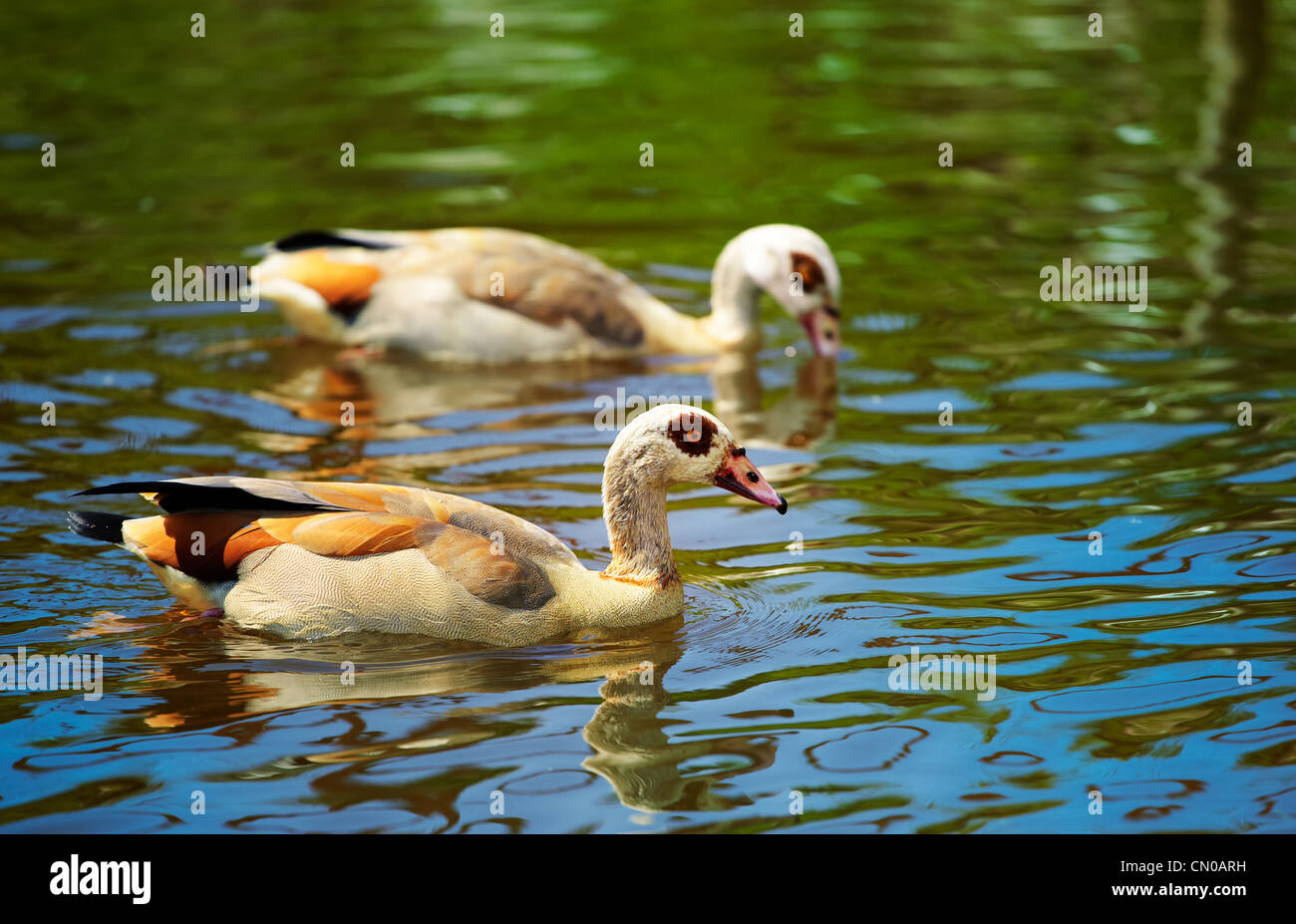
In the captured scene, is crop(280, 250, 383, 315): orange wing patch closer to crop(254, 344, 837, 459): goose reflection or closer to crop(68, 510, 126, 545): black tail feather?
crop(254, 344, 837, 459): goose reflection

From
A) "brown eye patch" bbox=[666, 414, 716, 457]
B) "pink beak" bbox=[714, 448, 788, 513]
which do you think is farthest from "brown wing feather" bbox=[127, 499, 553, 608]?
"pink beak" bbox=[714, 448, 788, 513]

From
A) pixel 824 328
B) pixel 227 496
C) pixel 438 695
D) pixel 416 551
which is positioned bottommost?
pixel 438 695

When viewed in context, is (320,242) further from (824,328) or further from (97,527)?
(97,527)

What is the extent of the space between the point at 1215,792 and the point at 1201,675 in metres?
1.02

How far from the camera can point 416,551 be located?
8.02m

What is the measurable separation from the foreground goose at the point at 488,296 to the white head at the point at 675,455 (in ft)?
15.1

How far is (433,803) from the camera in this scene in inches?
260

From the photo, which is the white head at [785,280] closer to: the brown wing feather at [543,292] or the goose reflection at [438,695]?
the brown wing feather at [543,292]

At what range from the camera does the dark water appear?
6945mm

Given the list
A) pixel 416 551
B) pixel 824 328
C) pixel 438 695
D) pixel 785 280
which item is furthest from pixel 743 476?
pixel 785 280

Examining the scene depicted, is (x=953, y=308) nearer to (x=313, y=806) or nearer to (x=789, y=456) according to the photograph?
(x=789, y=456)

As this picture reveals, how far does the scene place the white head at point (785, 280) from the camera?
516 inches

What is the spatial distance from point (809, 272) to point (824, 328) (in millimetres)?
436
